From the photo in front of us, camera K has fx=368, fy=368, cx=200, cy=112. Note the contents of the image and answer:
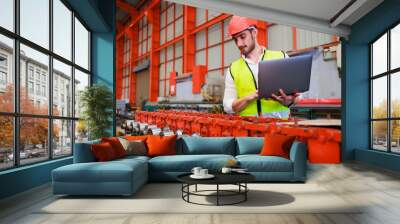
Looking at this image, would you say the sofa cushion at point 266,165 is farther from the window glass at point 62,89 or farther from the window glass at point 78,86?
the window glass at point 78,86

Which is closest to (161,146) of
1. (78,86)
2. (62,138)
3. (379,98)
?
(62,138)

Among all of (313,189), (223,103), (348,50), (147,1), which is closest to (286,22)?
(348,50)

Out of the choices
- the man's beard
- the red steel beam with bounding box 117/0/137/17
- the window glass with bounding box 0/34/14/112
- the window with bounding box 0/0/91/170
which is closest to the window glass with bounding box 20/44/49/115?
the window with bounding box 0/0/91/170

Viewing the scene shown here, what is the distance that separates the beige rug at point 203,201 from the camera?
11.8ft

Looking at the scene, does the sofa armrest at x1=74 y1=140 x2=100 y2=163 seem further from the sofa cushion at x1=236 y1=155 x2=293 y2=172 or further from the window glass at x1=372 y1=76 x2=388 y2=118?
the window glass at x1=372 y1=76 x2=388 y2=118

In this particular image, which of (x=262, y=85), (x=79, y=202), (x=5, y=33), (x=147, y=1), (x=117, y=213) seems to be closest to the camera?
(x=117, y=213)

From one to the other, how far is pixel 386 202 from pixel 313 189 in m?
0.89

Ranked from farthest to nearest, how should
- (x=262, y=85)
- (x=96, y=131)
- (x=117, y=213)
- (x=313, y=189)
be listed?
(x=262, y=85), (x=96, y=131), (x=313, y=189), (x=117, y=213)

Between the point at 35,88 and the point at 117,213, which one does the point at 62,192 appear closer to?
the point at 117,213

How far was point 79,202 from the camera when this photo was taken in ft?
13.0

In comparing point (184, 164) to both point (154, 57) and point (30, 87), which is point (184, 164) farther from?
point (154, 57)

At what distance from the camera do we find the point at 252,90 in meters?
9.27

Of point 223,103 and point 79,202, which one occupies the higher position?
point 223,103

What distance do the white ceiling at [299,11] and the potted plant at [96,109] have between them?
2.38m
